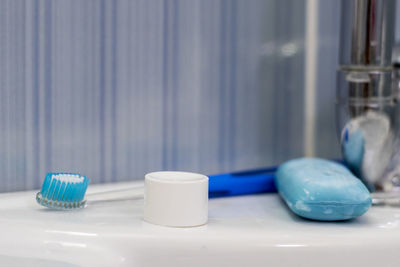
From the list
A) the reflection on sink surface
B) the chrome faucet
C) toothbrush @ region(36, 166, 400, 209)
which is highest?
the chrome faucet

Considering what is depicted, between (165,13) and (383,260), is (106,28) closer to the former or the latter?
(165,13)

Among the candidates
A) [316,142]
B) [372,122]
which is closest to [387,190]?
[372,122]

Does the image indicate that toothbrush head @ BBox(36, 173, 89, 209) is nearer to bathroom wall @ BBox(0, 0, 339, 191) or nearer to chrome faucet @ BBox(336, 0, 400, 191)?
bathroom wall @ BBox(0, 0, 339, 191)

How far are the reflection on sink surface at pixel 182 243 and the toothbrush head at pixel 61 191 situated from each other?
0.01 m

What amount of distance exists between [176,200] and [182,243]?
3 cm

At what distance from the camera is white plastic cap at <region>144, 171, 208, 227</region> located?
32 centimetres

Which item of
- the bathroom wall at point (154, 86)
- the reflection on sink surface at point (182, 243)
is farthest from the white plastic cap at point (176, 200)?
the bathroom wall at point (154, 86)

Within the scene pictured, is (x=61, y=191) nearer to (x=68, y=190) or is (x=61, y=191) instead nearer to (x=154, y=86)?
(x=68, y=190)

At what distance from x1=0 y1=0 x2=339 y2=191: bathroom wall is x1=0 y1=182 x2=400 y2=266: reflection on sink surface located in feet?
0.34

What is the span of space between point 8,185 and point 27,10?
0.14m

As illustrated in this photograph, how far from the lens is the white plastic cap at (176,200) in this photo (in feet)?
1.06

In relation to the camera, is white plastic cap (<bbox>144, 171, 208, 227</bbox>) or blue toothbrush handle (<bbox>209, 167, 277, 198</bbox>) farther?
blue toothbrush handle (<bbox>209, 167, 277, 198</bbox>)

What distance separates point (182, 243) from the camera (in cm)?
31

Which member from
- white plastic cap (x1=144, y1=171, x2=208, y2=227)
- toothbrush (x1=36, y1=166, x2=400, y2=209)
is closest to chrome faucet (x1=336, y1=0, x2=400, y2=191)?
toothbrush (x1=36, y1=166, x2=400, y2=209)
